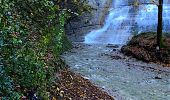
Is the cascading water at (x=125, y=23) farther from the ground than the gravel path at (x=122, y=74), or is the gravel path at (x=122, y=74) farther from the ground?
the cascading water at (x=125, y=23)

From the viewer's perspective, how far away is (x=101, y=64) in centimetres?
1576

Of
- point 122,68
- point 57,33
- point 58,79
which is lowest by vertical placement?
Answer: point 122,68

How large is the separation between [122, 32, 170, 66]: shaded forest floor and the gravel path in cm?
43

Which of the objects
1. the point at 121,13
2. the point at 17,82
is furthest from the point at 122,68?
the point at 121,13

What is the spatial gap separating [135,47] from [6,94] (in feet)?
47.9

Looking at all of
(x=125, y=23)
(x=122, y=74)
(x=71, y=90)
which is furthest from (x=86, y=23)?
(x=71, y=90)

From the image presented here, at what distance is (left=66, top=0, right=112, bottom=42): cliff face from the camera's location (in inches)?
1026

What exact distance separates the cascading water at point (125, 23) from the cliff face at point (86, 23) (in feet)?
1.48

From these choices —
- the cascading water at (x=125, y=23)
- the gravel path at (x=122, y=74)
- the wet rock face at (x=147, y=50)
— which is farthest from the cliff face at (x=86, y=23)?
the gravel path at (x=122, y=74)

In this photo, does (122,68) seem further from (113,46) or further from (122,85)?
(113,46)

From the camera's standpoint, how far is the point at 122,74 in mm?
13930

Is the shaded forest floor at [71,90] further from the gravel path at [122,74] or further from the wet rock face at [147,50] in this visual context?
the wet rock face at [147,50]

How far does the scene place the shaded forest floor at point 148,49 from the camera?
1719 cm

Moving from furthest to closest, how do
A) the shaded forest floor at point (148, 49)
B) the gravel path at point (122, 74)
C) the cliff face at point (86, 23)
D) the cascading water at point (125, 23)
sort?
the cliff face at point (86, 23), the cascading water at point (125, 23), the shaded forest floor at point (148, 49), the gravel path at point (122, 74)
